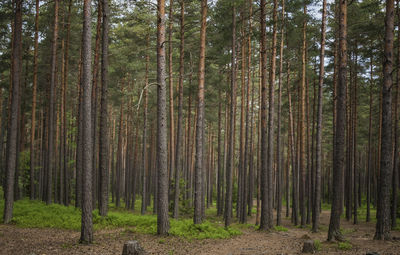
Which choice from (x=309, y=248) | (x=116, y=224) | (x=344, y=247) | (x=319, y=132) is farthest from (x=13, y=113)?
(x=319, y=132)

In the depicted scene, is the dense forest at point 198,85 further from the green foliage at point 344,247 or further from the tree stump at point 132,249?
the tree stump at point 132,249

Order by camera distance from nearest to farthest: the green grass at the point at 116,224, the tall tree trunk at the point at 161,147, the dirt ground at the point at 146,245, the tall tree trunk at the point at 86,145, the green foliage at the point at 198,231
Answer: the dirt ground at the point at 146,245
the tall tree trunk at the point at 86,145
the tall tree trunk at the point at 161,147
the green foliage at the point at 198,231
the green grass at the point at 116,224

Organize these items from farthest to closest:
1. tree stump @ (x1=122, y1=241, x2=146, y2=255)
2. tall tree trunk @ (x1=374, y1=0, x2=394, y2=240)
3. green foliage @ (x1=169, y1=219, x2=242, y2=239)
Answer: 1. green foliage @ (x1=169, y1=219, x2=242, y2=239)
2. tall tree trunk @ (x1=374, y1=0, x2=394, y2=240)
3. tree stump @ (x1=122, y1=241, x2=146, y2=255)

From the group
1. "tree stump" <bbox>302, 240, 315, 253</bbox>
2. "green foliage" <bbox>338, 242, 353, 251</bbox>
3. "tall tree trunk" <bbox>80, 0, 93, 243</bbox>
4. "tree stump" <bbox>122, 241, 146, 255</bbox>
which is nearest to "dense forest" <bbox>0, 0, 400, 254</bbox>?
"tall tree trunk" <bbox>80, 0, 93, 243</bbox>

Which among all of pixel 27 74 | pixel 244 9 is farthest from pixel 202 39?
pixel 27 74

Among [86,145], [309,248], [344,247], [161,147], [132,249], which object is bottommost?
[344,247]

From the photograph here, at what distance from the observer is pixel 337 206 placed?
1063 centimetres

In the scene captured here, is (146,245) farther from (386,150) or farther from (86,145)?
(386,150)

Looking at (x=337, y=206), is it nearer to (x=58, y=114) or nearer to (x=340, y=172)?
(x=340, y=172)

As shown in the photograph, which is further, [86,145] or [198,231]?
[198,231]

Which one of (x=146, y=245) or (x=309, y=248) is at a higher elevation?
(x=309, y=248)

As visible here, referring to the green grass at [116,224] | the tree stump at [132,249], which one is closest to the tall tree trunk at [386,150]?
the green grass at [116,224]

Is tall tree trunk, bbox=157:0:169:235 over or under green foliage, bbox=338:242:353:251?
over

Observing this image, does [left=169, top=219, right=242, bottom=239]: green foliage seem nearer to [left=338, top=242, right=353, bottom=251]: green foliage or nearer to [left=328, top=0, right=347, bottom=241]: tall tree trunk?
[left=328, top=0, right=347, bottom=241]: tall tree trunk
